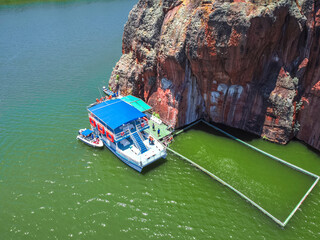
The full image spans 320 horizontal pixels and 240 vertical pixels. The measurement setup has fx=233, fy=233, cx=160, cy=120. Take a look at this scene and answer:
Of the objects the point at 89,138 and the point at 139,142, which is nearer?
the point at 139,142

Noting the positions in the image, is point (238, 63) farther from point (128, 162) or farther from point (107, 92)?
point (107, 92)

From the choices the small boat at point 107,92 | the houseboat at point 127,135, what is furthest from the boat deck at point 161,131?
the small boat at point 107,92

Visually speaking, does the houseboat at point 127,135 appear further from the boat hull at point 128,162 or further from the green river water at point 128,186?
the green river water at point 128,186

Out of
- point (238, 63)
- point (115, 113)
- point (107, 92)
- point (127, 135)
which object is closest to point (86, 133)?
point (115, 113)

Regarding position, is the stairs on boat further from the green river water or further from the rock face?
the rock face

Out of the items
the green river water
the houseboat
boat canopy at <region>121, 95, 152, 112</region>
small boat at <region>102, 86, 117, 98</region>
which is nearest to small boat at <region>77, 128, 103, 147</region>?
the houseboat

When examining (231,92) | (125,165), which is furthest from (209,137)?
(125,165)
